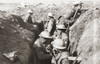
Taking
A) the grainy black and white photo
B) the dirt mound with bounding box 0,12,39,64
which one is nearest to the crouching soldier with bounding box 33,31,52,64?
the grainy black and white photo

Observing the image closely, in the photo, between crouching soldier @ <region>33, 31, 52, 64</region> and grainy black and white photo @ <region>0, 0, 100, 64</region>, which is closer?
grainy black and white photo @ <region>0, 0, 100, 64</region>

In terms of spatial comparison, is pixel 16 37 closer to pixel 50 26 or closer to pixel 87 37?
pixel 50 26

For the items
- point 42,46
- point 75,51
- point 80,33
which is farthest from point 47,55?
point 80,33

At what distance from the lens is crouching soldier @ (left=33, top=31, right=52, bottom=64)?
6793mm

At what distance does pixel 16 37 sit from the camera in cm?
663

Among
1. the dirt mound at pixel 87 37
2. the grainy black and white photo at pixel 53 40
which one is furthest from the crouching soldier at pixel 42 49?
the dirt mound at pixel 87 37

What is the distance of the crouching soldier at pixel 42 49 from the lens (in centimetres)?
679

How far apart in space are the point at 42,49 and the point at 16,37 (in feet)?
2.77

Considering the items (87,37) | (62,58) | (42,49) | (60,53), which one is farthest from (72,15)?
(62,58)

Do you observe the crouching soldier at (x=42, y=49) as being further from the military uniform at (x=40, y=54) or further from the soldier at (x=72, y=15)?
the soldier at (x=72, y=15)

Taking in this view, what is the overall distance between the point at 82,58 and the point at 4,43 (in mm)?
2083

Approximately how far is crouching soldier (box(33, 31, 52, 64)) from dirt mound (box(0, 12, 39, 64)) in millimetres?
254

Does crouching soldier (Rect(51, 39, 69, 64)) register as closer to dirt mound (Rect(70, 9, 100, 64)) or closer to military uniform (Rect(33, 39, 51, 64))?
dirt mound (Rect(70, 9, 100, 64))

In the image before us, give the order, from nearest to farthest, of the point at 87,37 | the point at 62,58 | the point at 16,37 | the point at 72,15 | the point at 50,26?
the point at 62,58 < the point at 16,37 < the point at 87,37 < the point at 50,26 < the point at 72,15
